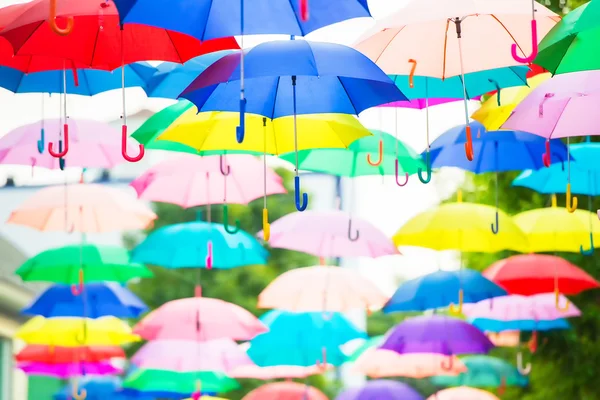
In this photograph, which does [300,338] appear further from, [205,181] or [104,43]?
[104,43]

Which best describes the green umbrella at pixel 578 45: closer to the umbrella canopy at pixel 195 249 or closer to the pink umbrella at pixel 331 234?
the pink umbrella at pixel 331 234

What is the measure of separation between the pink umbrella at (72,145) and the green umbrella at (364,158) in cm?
134

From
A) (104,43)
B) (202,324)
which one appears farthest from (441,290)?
(104,43)

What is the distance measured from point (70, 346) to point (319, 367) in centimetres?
243

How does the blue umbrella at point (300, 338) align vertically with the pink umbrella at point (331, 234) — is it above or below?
below

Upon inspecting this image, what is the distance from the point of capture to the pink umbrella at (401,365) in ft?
33.7

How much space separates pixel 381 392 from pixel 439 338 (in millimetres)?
1005

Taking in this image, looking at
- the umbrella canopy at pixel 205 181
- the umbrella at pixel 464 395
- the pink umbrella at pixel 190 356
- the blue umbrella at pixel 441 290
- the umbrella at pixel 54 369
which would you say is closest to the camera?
the umbrella canopy at pixel 205 181

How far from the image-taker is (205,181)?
867 cm

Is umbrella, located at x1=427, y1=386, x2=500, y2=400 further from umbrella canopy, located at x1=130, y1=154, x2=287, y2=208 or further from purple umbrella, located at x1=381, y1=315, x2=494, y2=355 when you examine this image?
umbrella canopy, located at x1=130, y1=154, x2=287, y2=208

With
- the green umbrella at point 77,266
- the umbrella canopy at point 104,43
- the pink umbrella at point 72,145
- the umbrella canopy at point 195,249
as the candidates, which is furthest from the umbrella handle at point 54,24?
the green umbrella at point 77,266

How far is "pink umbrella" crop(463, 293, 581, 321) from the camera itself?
376 inches

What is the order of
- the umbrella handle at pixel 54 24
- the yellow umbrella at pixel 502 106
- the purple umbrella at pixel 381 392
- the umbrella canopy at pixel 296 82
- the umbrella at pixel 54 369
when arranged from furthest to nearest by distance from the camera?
the umbrella at pixel 54 369
the purple umbrella at pixel 381 392
the yellow umbrella at pixel 502 106
the umbrella canopy at pixel 296 82
the umbrella handle at pixel 54 24

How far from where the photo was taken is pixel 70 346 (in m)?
10.6
